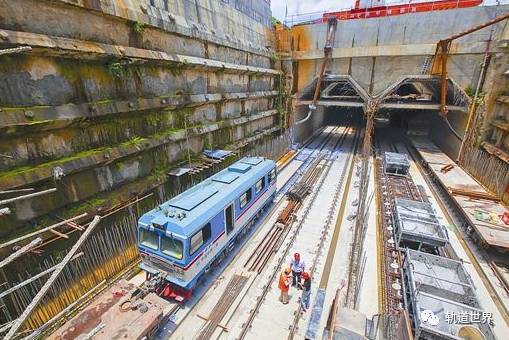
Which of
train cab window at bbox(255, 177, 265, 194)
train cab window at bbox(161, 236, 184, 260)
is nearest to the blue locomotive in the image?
train cab window at bbox(161, 236, 184, 260)

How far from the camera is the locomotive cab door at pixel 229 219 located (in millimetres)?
10225

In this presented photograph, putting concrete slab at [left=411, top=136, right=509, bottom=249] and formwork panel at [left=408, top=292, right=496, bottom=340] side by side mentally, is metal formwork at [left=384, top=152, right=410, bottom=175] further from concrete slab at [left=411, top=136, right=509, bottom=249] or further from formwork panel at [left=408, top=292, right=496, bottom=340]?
formwork panel at [left=408, top=292, right=496, bottom=340]

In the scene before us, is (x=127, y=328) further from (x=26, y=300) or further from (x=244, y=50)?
(x=244, y=50)

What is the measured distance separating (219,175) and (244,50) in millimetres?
11156

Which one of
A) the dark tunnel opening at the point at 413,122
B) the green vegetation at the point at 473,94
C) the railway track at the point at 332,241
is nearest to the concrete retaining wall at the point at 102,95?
the railway track at the point at 332,241

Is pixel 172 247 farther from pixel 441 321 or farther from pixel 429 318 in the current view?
pixel 441 321

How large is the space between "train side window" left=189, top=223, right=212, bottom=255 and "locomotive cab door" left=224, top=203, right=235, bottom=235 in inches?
47.3

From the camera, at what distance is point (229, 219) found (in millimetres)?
10469

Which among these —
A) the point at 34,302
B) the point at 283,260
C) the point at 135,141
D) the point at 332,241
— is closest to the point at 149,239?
the point at 34,302

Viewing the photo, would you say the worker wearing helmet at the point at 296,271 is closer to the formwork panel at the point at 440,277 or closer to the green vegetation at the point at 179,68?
the formwork panel at the point at 440,277

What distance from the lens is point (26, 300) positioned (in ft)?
24.3

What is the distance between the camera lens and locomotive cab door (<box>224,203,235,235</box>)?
1023 centimetres

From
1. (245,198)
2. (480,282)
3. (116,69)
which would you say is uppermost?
(116,69)

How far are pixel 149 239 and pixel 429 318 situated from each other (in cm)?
923
